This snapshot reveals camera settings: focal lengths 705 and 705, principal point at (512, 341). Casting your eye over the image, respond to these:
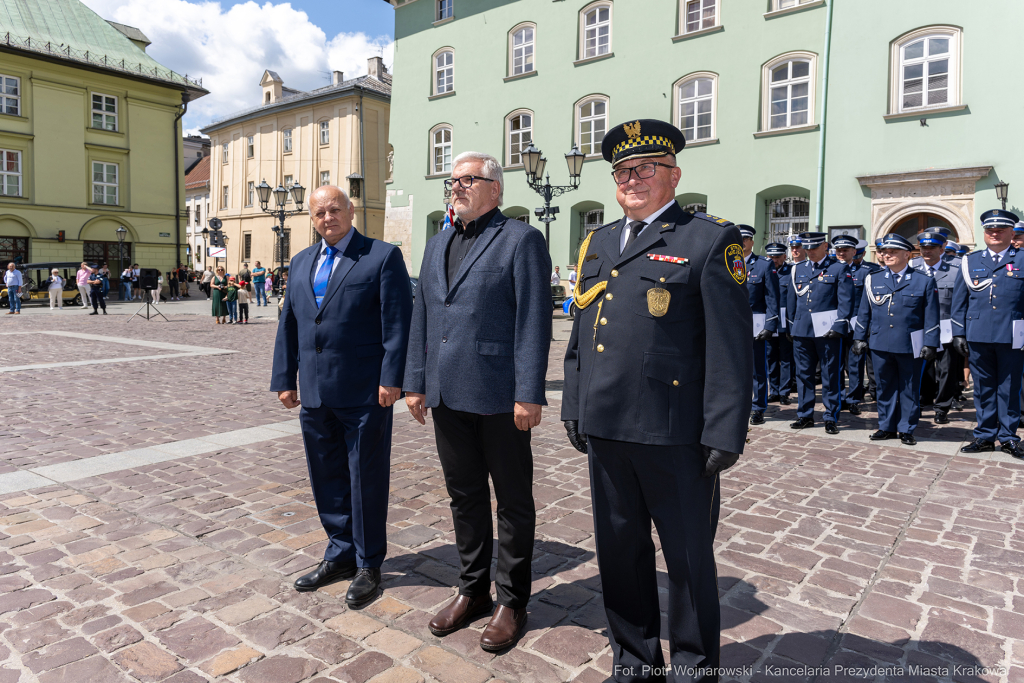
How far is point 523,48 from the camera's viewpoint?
2591 cm

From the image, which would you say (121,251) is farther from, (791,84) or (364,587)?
(364,587)

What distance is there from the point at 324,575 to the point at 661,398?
6.66ft

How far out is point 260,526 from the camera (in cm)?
426

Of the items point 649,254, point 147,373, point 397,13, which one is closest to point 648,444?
point 649,254

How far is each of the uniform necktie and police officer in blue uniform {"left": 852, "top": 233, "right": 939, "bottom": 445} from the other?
5.21 meters

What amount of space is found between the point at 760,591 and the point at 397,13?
3121 cm

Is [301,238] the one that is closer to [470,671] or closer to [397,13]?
[397,13]

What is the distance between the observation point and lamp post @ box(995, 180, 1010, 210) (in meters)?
15.9

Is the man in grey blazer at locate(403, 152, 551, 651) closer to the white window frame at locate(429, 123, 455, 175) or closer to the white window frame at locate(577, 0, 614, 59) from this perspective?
the white window frame at locate(577, 0, 614, 59)

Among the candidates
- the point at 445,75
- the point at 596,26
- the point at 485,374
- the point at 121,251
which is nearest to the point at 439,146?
the point at 445,75

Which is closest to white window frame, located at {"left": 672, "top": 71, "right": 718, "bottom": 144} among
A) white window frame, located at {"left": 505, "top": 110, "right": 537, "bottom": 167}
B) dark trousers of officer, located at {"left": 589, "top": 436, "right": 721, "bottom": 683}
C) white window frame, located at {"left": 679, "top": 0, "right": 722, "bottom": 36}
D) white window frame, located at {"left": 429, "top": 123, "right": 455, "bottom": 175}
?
white window frame, located at {"left": 679, "top": 0, "right": 722, "bottom": 36}

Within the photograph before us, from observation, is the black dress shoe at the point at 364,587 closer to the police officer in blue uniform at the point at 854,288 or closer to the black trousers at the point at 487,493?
the black trousers at the point at 487,493

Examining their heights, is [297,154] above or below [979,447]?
above

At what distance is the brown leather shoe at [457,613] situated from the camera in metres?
3.01
